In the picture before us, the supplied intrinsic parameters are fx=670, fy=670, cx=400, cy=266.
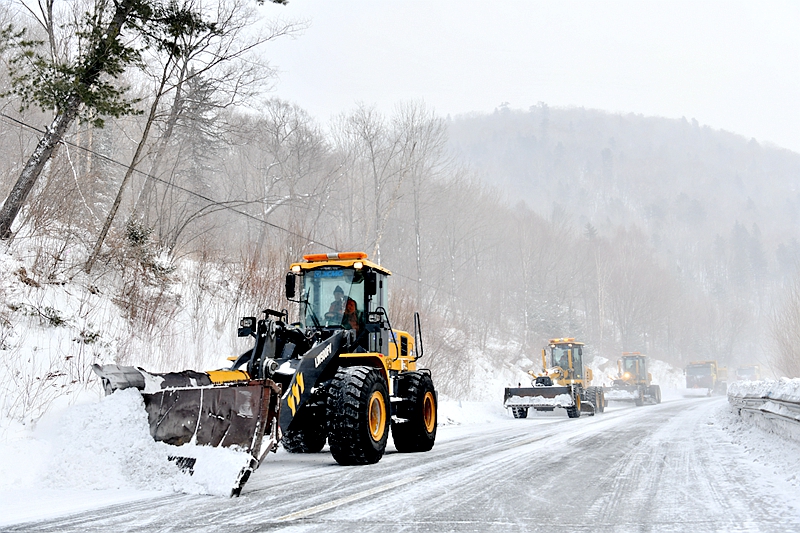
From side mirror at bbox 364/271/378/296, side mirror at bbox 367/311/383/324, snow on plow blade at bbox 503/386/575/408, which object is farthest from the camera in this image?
snow on plow blade at bbox 503/386/575/408

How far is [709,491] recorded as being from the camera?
653 centimetres

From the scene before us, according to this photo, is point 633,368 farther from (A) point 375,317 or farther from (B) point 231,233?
(A) point 375,317

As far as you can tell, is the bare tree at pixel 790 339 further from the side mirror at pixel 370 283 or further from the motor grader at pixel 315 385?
the side mirror at pixel 370 283

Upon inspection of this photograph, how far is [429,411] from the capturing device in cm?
1102

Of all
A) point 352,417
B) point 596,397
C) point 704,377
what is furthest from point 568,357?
point 704,377

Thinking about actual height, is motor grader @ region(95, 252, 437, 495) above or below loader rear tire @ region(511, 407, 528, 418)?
above

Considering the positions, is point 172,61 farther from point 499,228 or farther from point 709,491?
point 499,228

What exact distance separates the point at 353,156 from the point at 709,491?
120ft

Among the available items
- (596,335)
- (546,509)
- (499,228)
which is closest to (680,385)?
(596,335)

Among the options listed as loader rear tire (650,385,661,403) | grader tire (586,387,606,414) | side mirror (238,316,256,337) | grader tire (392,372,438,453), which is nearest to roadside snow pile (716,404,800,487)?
grader tire (392,372,438,453)

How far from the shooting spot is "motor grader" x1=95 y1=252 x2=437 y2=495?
696 centimetres

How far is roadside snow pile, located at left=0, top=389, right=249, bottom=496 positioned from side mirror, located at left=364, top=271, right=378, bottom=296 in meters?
3.71

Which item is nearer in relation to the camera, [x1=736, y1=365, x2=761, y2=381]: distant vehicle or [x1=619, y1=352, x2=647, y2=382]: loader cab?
[x1=619, y1=352, x2=647, y2=382]: loader cab

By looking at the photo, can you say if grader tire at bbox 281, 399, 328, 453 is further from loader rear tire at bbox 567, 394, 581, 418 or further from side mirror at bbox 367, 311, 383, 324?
loader rear tire at bbox 567, 394, 581, 418
